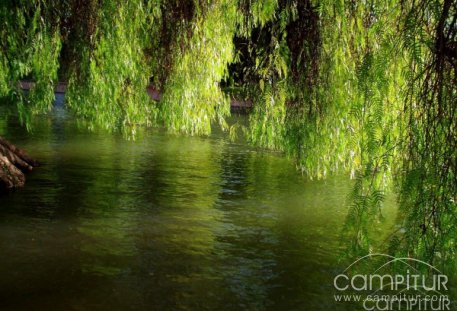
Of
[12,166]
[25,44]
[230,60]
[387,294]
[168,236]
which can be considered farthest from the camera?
[12,166]

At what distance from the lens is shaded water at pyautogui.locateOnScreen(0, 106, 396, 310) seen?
6758mm

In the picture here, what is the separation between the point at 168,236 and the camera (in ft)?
29.6


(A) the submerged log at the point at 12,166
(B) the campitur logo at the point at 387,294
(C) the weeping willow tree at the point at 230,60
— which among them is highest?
(C) the weeping willow tree at the point at 230,60

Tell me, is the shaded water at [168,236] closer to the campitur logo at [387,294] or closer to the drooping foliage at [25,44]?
the campitur logo at [387,294]

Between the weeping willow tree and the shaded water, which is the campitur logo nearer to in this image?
the shaded water

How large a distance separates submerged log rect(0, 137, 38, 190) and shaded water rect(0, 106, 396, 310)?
0.25 m

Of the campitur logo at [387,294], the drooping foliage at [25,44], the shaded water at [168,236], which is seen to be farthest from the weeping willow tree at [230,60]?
the shaded water at [168,236]

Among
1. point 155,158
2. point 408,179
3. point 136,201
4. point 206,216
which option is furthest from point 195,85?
point 155,158

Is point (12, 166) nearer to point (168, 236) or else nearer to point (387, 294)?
point (168, 236)

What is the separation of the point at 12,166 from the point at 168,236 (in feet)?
15.7

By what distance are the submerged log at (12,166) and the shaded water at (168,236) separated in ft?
0.82

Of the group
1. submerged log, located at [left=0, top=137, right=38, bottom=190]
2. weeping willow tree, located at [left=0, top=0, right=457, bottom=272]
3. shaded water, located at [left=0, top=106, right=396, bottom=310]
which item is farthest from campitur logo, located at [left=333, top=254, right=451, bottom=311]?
submerged log, located at [left=0, top=137, right=38, bottom=190]

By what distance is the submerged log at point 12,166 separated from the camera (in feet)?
38.3

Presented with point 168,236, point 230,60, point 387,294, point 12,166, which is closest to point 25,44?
point 230,60
